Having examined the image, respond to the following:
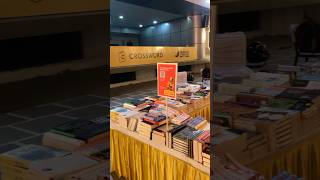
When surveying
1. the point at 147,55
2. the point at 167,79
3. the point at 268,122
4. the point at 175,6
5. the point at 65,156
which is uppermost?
the point at 175,6

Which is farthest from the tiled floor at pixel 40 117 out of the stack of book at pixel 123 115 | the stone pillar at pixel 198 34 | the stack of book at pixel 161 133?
the stone pillar at pixel 198 34

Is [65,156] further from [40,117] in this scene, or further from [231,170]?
[231,170]

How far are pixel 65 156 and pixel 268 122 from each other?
2.64 feet

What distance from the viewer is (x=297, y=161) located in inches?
56.0

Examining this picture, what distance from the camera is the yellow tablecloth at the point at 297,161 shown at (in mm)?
1381

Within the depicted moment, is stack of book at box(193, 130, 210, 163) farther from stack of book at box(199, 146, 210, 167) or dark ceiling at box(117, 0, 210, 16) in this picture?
dark ceiling at box(117, 0, 210, 16)

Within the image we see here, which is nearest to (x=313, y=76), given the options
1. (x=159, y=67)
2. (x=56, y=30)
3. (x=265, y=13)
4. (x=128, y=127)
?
(x=265, y=13)

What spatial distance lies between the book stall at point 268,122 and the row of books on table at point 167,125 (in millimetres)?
707

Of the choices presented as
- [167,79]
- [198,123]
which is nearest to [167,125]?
[198,123]

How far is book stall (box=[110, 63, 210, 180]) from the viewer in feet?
7.29

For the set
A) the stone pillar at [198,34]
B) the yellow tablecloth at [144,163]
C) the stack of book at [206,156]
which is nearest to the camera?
the stack of book at [206,156]

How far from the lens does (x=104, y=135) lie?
1.40m

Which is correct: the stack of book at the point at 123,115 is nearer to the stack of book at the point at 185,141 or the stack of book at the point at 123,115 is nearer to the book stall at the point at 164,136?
the book stall at the point at 164,136

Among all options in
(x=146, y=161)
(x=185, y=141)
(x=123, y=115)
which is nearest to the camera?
(x=185, y=141)
